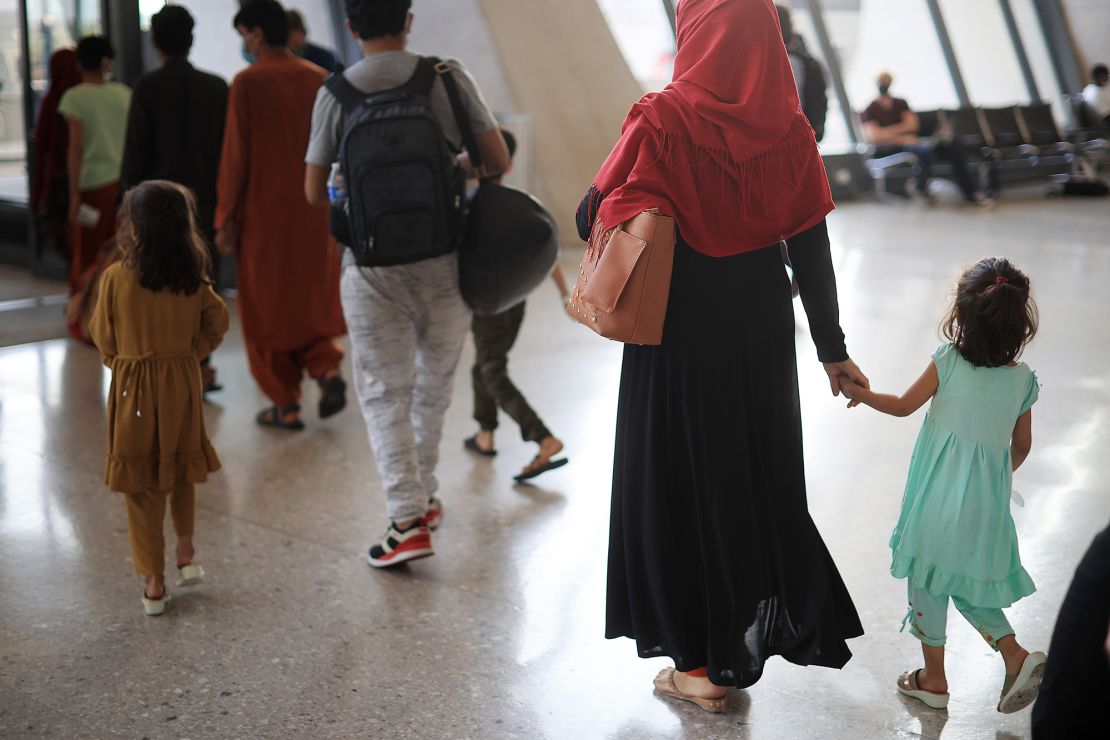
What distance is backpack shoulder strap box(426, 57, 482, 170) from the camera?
3028 millimetres

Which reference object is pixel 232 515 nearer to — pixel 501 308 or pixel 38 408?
pixel 501 308

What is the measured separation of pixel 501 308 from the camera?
3.26 metres

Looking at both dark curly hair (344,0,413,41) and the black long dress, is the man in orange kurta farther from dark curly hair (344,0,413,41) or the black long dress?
the black long dress

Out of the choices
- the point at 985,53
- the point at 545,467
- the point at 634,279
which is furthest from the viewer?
the point at 985,53

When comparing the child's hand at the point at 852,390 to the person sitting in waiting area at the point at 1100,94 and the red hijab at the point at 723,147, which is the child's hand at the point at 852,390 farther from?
the person sitting in waiting area at the point at 1100,94

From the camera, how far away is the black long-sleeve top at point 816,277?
2.26 meters

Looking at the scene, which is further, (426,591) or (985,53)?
(985,53)

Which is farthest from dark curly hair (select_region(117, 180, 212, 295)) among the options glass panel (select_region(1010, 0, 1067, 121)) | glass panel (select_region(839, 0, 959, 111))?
glass panel (select_region(1010, 0, 1067, 121))

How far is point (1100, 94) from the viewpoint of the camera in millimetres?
14352

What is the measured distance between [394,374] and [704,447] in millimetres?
1139

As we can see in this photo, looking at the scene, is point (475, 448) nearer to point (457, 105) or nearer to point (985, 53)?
point (457, 105)

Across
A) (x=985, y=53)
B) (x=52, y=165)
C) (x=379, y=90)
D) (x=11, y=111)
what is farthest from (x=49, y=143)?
(x=985, y=53)

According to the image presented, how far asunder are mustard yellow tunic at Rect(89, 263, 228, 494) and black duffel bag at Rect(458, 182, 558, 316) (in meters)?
0.74

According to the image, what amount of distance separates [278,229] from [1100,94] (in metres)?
13.2
